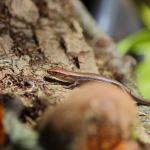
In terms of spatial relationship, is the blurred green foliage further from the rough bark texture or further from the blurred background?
the rough bark texture

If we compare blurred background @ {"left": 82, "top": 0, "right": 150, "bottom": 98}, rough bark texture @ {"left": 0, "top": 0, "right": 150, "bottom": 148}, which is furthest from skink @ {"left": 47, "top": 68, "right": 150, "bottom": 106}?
blurred background @ {"left": 82, "top": 0, "right": 150, "bottom": 98}

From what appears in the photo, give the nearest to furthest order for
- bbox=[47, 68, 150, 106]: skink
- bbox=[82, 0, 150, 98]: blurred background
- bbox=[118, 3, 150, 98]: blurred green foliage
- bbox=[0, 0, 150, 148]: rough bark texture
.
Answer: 1. bbox=[0, 0, 150, 148]: rough bark texture
2. bbox=[47, 68, 150, 106]: skink
3. bbox=[118, 3, 150, 98]: blurred green foliage
4. bbox=[82, 0, 150, 98]: blurred background

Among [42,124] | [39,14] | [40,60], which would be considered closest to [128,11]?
[39,14]

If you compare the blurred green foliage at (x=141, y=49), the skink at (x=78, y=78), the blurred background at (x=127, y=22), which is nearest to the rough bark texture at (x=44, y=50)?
the skink at (x=78, y=78)

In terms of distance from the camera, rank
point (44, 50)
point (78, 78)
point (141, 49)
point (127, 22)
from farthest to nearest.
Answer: point (127, 22), point (141, 49), point (44, 50), point (78, 78)

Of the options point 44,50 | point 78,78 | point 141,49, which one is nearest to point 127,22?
point 141,49

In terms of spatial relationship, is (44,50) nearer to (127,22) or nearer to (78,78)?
(78,78)
